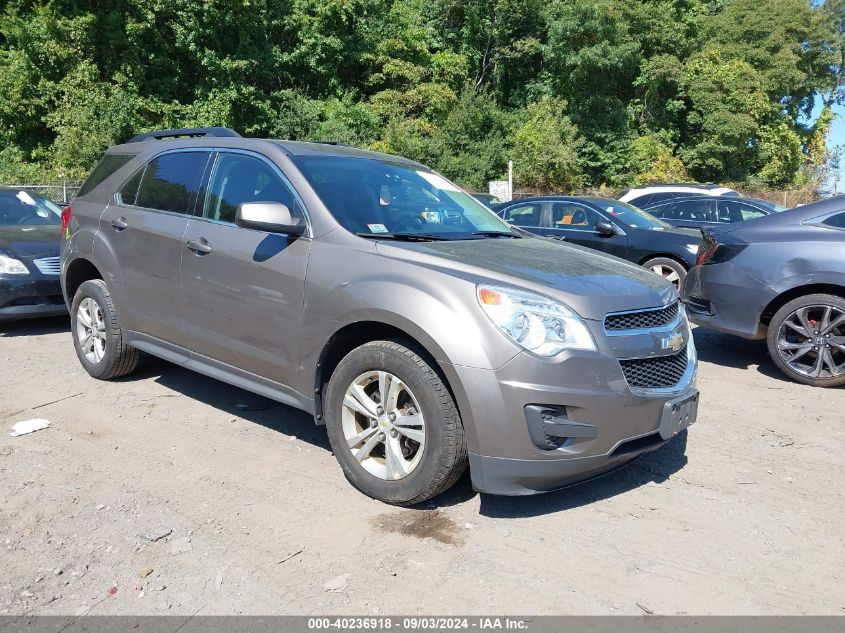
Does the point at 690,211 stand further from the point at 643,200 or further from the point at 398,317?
the point at 398,317

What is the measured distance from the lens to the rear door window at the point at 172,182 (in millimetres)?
4766

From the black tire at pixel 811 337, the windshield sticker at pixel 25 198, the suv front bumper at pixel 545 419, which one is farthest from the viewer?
the windshield sticker at pixel 25 198

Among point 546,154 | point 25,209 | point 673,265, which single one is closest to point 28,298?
point 25,209

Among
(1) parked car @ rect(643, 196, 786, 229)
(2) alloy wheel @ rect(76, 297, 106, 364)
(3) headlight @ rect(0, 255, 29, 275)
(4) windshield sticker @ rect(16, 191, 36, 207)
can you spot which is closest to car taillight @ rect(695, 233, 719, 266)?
(2) alloy wheel @ rect(76, 297, 106, 364)

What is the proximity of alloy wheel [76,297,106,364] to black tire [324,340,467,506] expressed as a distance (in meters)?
2.64

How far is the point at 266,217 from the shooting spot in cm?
378

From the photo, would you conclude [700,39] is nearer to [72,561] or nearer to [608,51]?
[608,51]

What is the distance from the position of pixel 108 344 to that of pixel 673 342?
401 cm

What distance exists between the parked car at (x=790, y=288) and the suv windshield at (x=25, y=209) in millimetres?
7575

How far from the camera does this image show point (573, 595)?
9.51ft

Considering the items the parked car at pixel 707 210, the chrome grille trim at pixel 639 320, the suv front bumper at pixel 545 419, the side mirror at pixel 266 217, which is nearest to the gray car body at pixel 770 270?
the chrome grille trim at pixel 639 320

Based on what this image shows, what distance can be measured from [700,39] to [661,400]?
39.4 metres

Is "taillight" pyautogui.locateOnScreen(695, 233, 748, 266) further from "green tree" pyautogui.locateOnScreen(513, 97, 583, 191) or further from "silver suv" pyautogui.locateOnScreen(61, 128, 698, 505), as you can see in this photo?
"green tree" pyautogui.locateOnScreen(513, 97, 583, 191)

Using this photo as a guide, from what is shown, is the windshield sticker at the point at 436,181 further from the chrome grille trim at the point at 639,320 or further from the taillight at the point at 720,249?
the taillight at the point at 720,249
